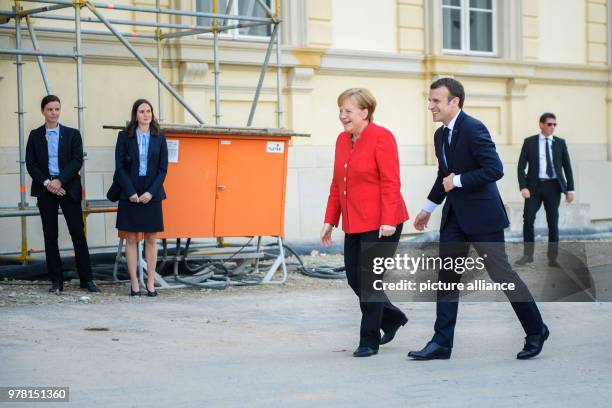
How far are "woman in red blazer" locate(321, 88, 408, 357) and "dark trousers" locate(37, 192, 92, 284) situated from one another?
3998 mm

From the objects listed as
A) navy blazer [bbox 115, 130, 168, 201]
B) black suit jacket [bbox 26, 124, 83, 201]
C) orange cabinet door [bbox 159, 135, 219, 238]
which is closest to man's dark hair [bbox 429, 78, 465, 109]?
navy blazer [bbox 115, 130, 168, 201]

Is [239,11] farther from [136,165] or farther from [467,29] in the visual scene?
[136,165]

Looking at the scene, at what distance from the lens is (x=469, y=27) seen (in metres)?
17.9

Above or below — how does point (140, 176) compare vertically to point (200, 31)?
below

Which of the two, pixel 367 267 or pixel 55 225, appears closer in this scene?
pixel 367 267

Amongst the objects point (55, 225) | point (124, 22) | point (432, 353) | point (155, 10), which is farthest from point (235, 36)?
point (432, 353)

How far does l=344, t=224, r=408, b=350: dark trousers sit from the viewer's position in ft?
24.6

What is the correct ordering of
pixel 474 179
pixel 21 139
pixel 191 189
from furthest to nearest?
pixel 21 139
pixel 191 189
pixel 474 179

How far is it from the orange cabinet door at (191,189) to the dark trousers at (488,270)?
166 inches

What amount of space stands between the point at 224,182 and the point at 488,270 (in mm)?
4511

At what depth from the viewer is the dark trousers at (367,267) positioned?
296 inches

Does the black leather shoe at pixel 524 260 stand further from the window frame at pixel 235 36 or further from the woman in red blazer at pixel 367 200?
the woman in red blazer at pixel 367 200

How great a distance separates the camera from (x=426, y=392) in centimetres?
652

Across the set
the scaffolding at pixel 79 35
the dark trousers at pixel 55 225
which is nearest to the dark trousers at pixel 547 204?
the scaffolding at pixel 79 35
